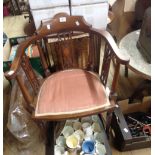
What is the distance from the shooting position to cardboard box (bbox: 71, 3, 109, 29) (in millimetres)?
1290

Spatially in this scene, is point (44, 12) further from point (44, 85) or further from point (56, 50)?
point (44, 85)

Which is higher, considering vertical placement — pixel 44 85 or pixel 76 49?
pixel 76 49

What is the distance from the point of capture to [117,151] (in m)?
1.38

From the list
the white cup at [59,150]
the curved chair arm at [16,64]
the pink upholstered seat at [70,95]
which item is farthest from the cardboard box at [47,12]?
the white cup at [59,150]

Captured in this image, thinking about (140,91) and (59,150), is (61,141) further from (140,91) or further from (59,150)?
(140,91)

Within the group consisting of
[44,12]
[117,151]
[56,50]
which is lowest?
[117,151]

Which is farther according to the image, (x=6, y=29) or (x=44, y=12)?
(x=6, y=29)

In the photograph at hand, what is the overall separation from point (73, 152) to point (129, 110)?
1.79 feet

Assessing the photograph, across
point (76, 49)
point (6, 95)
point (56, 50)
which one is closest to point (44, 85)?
point (56, 50)

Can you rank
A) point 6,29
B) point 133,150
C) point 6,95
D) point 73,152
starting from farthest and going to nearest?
point 6,29, point 6,95, point 133,150, point 73,152

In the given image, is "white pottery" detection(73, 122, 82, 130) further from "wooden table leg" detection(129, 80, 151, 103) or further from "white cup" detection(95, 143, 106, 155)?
"wooden table leg" detection(129, 80, 151, 103)

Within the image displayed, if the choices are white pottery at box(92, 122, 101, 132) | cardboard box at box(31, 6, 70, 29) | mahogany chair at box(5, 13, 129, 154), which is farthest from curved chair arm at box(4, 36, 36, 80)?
white pottery at box(92, 122, 101, 132)

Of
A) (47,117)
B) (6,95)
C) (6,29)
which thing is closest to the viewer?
(47,117)

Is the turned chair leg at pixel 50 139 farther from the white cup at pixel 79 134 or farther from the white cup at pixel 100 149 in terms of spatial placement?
the white cup at pixel 100 149
